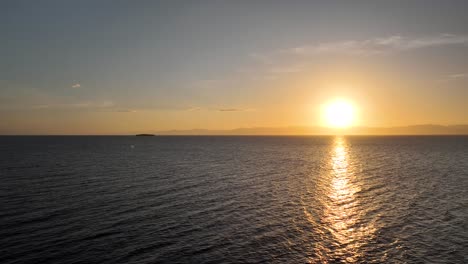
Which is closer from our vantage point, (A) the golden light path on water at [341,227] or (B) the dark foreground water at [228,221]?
(B) the dark foreground water at [228,221]

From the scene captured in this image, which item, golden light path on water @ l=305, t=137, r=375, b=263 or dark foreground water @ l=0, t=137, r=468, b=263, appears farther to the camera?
golden light path on water @ l=305, t=137, r=375, b=263

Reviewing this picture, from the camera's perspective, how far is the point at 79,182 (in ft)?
211

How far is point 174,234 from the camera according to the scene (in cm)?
3381

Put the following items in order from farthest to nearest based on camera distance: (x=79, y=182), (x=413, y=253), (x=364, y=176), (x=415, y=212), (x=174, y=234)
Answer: (x=364, y=176) → (x=79, y=182) → (x=415, y=212) → (x=174, y=234) → (x=413, y=253)

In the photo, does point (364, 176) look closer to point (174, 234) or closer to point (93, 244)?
point (174, 234)

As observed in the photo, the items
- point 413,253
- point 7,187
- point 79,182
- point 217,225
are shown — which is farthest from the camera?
point 79,182

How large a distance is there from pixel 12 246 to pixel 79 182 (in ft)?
122

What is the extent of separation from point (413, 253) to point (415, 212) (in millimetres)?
17257

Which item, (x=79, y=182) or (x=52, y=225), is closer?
(x=52, y=225)

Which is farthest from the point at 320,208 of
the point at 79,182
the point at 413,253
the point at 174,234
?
the point at 79,182

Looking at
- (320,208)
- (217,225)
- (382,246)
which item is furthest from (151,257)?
(320,208)

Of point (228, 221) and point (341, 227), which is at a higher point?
point (228, 221)

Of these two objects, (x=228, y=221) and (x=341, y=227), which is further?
(x=228, y=221)

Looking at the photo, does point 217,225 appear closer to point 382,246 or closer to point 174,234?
point 174,234
